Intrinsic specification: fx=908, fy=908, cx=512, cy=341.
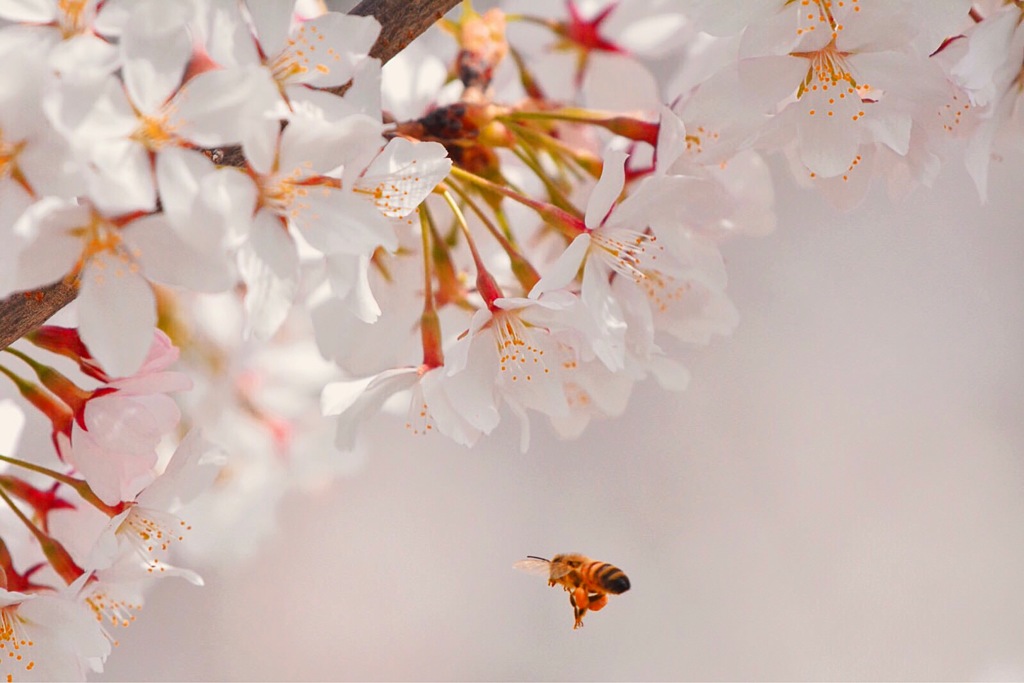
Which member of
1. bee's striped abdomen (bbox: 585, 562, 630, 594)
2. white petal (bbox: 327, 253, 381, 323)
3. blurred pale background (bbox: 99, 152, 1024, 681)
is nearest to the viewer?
white petal (bbox: 327, 253, 381, 323)

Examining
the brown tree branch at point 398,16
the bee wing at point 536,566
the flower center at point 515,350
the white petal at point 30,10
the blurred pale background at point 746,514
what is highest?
the blurred pale background at point 746,514

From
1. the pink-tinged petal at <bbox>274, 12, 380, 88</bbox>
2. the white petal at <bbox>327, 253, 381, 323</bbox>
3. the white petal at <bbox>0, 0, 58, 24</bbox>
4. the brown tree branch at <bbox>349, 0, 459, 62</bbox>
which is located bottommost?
the white petal at <bbox>327, 253, 381, 323</bbox>

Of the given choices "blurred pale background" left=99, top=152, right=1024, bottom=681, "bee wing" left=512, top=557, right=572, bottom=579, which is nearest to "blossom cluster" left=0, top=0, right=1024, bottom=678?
"bee wing" left=512, top=557, right=572, bottom=579

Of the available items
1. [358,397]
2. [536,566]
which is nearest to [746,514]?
[536,566]

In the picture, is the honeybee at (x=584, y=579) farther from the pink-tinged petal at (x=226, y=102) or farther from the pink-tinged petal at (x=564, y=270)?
the pink-tinged petal at (x=226, y=102)

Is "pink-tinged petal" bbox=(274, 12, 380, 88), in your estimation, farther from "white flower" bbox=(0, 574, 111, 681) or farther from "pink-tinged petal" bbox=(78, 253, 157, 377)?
"white flower" bbox=(0, 574, 111, 681)

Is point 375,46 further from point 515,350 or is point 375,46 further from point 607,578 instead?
point 607,578

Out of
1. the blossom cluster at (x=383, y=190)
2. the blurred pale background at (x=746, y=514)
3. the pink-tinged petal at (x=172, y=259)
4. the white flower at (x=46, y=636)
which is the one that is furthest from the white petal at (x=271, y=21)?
the blurred pale background at (x=746, y=514)
